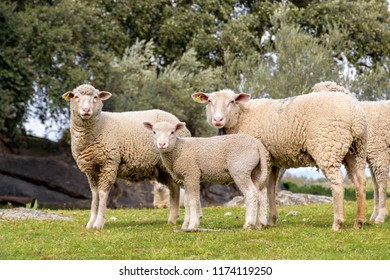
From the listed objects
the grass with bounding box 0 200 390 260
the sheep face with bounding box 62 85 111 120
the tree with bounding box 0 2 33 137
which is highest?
the tree with bounding box 0 2 33 137

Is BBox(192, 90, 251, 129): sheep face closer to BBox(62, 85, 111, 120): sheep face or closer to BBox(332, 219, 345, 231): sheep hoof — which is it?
BBox(62, 85, 111, 120): sheep face

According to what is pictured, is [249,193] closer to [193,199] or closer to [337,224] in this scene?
[193,199]

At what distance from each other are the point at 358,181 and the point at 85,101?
16.6 ft

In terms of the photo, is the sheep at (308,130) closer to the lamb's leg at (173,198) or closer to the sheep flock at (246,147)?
the sheep flock at (246,147)

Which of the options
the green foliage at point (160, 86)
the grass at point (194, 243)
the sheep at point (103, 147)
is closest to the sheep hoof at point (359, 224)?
the grass at point (194, 243)

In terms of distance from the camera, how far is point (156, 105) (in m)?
30.5

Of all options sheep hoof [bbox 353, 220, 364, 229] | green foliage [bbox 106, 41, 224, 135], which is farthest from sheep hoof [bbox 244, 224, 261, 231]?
green foliage [bbox 106, 41, 224, 135]

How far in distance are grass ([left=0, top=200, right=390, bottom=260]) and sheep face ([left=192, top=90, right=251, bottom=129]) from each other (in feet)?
6.48

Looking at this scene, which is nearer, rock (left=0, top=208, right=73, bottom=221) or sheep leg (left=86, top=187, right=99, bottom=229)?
sheep leg (left=86, top=187, right=99, bottom=229)

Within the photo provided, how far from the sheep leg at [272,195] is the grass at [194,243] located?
0.22 metres

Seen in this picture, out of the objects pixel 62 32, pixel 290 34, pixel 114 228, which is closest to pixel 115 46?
pixel 62 32

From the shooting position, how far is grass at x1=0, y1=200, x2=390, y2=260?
967cm

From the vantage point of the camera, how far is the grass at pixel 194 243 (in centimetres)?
967

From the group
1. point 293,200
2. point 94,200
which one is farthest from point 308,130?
point 293,200
